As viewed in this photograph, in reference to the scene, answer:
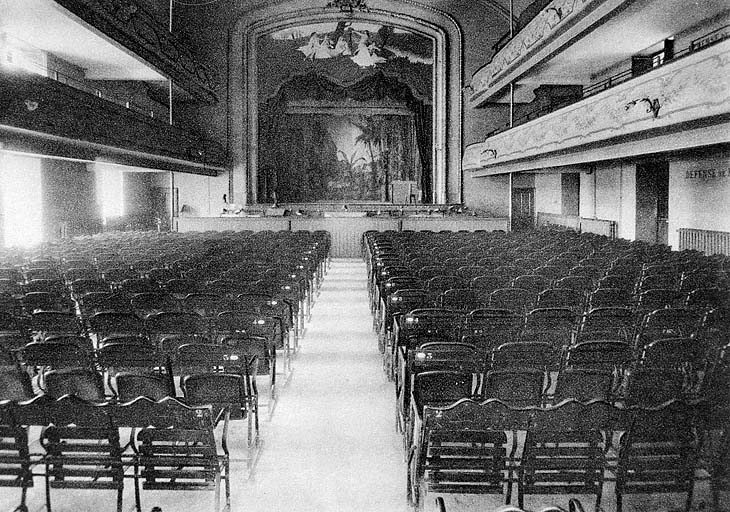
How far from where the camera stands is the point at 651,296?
27.0 feet

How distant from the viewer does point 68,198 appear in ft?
75.4

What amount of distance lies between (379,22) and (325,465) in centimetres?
2649

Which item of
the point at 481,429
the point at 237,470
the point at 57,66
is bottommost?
the point at 237,470

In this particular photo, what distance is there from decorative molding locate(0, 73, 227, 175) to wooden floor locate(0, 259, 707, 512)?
715cm

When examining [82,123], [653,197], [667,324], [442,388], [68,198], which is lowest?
[442,388]

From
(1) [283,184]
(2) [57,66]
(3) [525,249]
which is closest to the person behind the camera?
(3) [525,249]

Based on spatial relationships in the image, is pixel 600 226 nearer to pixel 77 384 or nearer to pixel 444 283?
pixel 444 283

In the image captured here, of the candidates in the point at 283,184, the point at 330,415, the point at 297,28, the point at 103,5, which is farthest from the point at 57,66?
the point at 330,415

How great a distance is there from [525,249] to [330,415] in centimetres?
907

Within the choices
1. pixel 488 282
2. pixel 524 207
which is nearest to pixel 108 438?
pixel 488 282

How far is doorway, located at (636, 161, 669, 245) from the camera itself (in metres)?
21.2

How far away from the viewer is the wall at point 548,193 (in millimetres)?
29172

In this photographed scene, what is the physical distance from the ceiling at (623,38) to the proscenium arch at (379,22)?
5200 mm

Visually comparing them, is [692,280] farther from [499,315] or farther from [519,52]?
[519,52]
